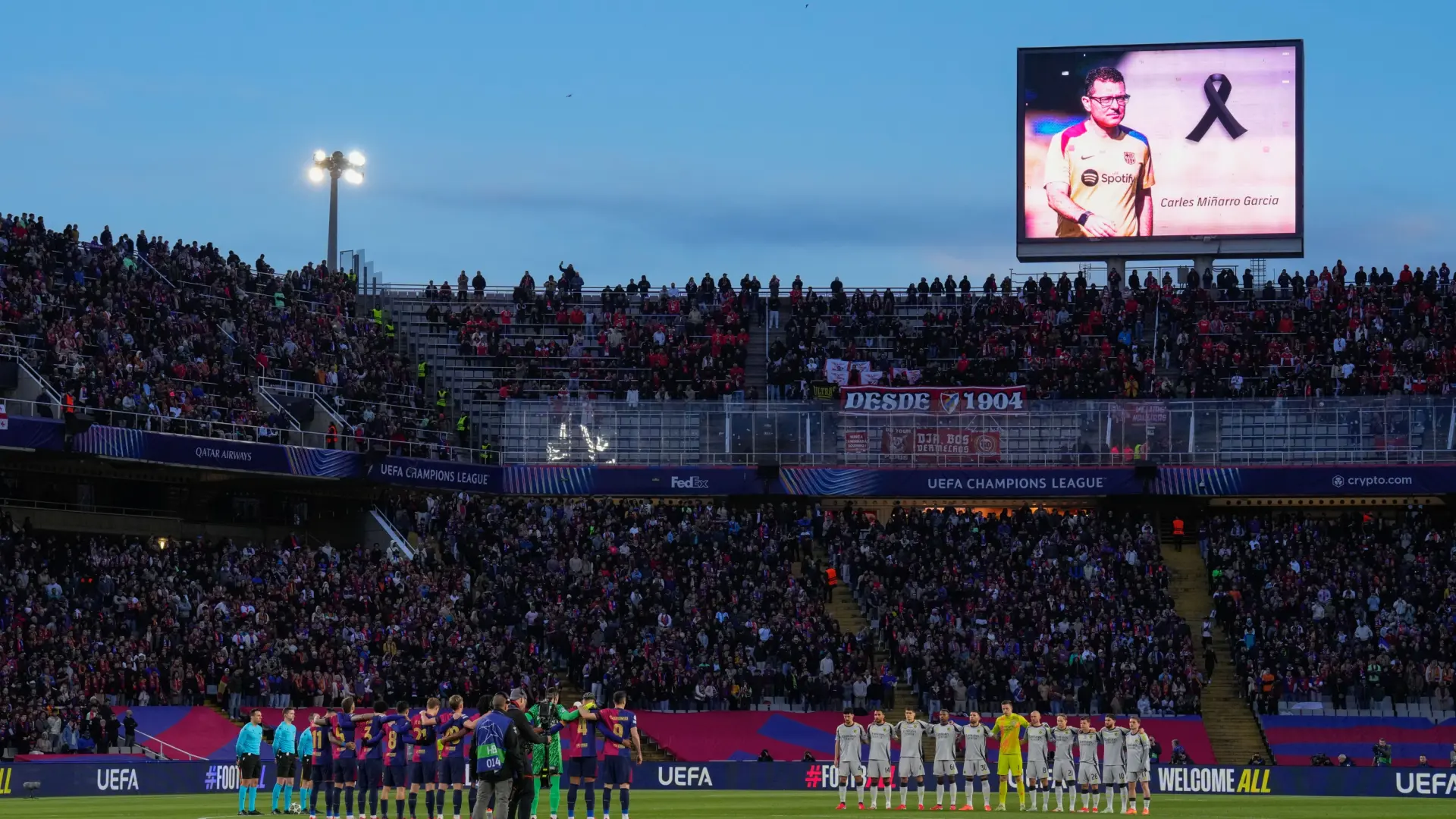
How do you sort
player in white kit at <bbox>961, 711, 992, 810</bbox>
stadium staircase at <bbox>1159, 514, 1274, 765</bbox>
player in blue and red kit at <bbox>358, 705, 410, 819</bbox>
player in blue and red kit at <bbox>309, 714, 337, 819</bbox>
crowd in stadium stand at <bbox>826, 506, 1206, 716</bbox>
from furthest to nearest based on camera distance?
crowd in stadium stand at <bbox>826, 506, 1206, 716</bbox> < stadium staircase at <bbox>1159, 514, 1274, 765</bbox> < player in white kit at <bbox>961, 711, 992, 810</bbox> < player in blue and red kit at <bbox>309, 714, 337, 819</bbox> < player in blue and red kit at <bbox>358, 705, 410, 819</bbox>

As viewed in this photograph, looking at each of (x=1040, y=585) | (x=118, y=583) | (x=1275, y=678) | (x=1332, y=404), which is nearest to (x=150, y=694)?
(x=118, y=583)

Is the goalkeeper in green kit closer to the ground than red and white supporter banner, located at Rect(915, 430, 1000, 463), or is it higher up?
closer to the ground

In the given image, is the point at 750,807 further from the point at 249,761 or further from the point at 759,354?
the point at 759,354

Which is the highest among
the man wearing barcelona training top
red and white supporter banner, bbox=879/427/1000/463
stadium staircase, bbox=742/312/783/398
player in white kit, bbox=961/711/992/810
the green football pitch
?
the man wearing barcelona training top

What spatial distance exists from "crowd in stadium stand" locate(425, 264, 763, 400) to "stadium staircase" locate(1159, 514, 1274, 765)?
1440 centimetres

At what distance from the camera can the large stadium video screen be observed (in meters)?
66.9

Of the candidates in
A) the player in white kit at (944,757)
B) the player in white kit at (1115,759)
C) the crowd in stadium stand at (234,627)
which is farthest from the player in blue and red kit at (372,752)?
the crowd in stadium stand at (234,627)

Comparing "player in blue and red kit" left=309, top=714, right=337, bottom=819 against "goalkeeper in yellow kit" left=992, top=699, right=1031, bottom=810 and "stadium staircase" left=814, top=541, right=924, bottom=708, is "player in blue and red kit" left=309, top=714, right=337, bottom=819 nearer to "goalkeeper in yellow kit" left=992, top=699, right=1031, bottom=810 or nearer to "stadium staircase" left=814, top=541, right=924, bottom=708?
"goalkeeper in yellow kit" left=992, top=699, right=1031, bottom=810

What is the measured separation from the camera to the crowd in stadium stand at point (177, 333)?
55.9 meters

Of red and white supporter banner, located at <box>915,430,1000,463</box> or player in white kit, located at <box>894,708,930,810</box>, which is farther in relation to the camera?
red and white supporter banner, located at <box>915,430,1000,463</box>

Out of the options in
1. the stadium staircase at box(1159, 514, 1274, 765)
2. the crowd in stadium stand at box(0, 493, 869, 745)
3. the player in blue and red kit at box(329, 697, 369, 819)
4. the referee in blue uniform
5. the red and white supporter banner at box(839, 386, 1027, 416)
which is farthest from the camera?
the red and white supporter banner at box(839, 386, 1027, 416)

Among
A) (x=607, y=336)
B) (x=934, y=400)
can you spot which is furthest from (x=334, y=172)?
(x=934, y=400)

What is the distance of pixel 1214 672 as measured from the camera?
5641cm

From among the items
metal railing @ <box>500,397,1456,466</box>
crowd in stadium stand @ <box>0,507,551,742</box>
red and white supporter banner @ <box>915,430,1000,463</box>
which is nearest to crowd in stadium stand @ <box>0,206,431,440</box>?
crowd in stadium stand @ <box>0,507,551,742</box>
